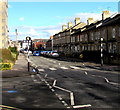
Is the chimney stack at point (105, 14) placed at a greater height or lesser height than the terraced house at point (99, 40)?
greater

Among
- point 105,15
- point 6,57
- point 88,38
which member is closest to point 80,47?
point 88,38

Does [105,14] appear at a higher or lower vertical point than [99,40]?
higher

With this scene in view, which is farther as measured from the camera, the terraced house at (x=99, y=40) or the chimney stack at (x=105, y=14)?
the chimney stack at (x=105, y=14)

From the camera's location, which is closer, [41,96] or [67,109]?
[67,109]

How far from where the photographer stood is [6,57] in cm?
3028

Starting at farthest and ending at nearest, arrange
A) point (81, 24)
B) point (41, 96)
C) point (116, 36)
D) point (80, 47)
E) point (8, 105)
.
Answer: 1. point (81, 24)
2. point (80, 47)
3. point (116, 36)
4. point (41, 96)
5. point (8, 105)

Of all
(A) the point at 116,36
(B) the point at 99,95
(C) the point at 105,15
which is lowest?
(B) the point at 99,95

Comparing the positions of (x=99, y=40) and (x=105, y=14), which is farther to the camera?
(x=105, y=14)

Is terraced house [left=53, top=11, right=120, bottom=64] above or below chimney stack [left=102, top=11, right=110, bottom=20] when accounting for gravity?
below

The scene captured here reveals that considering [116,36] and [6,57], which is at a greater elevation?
[116,36]

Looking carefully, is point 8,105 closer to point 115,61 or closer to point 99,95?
point 99,95

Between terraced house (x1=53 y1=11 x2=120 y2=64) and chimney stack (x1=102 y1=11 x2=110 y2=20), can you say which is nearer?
terraced house (x1=53 y1=11 x2=120 y2=64)

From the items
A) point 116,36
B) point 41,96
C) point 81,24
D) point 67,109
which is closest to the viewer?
point 67,109

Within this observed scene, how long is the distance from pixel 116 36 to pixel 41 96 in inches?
1051
